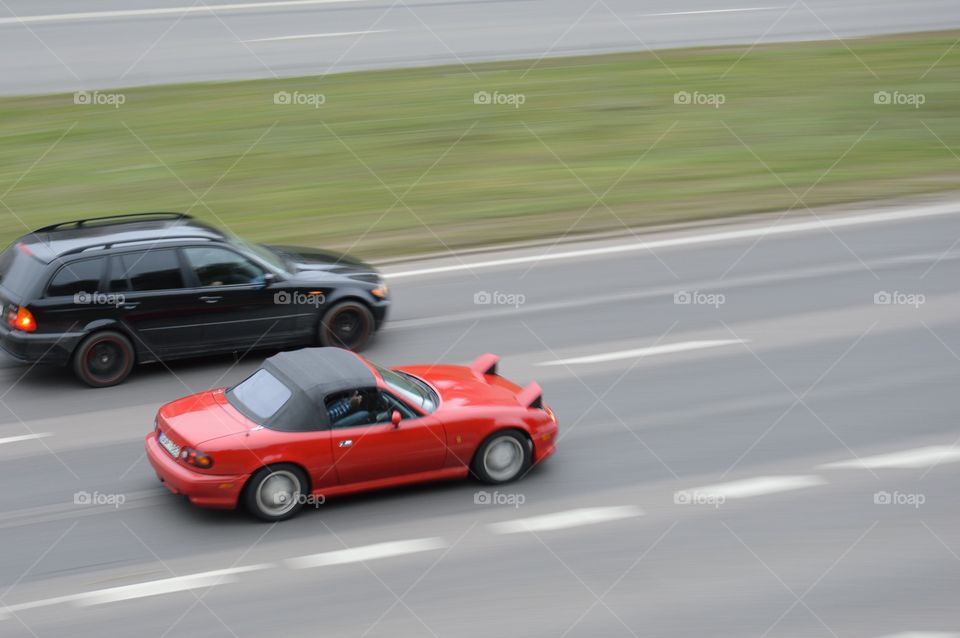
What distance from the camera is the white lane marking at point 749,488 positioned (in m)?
10.6

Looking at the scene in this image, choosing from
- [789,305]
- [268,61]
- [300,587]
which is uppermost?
[268,61]

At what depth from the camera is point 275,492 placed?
9.90m

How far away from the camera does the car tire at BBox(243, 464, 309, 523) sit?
32.1 feet

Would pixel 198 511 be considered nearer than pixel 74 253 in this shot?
Yes

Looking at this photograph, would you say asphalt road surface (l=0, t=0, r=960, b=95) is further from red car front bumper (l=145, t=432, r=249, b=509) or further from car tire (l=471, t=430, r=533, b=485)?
red car front bumper (l=145, t=432, r=249, b=509)

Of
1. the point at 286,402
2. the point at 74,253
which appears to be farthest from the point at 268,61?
the point at 286,402

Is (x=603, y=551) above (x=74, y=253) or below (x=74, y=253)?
below

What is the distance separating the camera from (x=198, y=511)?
10.2 m

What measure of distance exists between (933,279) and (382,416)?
30.9 ft

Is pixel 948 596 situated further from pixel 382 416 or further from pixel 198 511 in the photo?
pixel 198 511

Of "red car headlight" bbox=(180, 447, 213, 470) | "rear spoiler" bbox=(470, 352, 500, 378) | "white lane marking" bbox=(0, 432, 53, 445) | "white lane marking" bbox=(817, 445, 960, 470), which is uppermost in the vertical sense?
"white lane marking" bbox=(817, 445, 960, 470)

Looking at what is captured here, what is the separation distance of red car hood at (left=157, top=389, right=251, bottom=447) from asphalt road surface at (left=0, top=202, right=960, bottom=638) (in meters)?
0.70

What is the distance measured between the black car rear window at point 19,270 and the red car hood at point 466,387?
4156 mm

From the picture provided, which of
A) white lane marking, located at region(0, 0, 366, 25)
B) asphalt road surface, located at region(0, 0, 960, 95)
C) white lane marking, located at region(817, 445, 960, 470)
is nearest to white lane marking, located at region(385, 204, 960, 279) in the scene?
white lane marking, located at region(817, 445, 960, 470)
